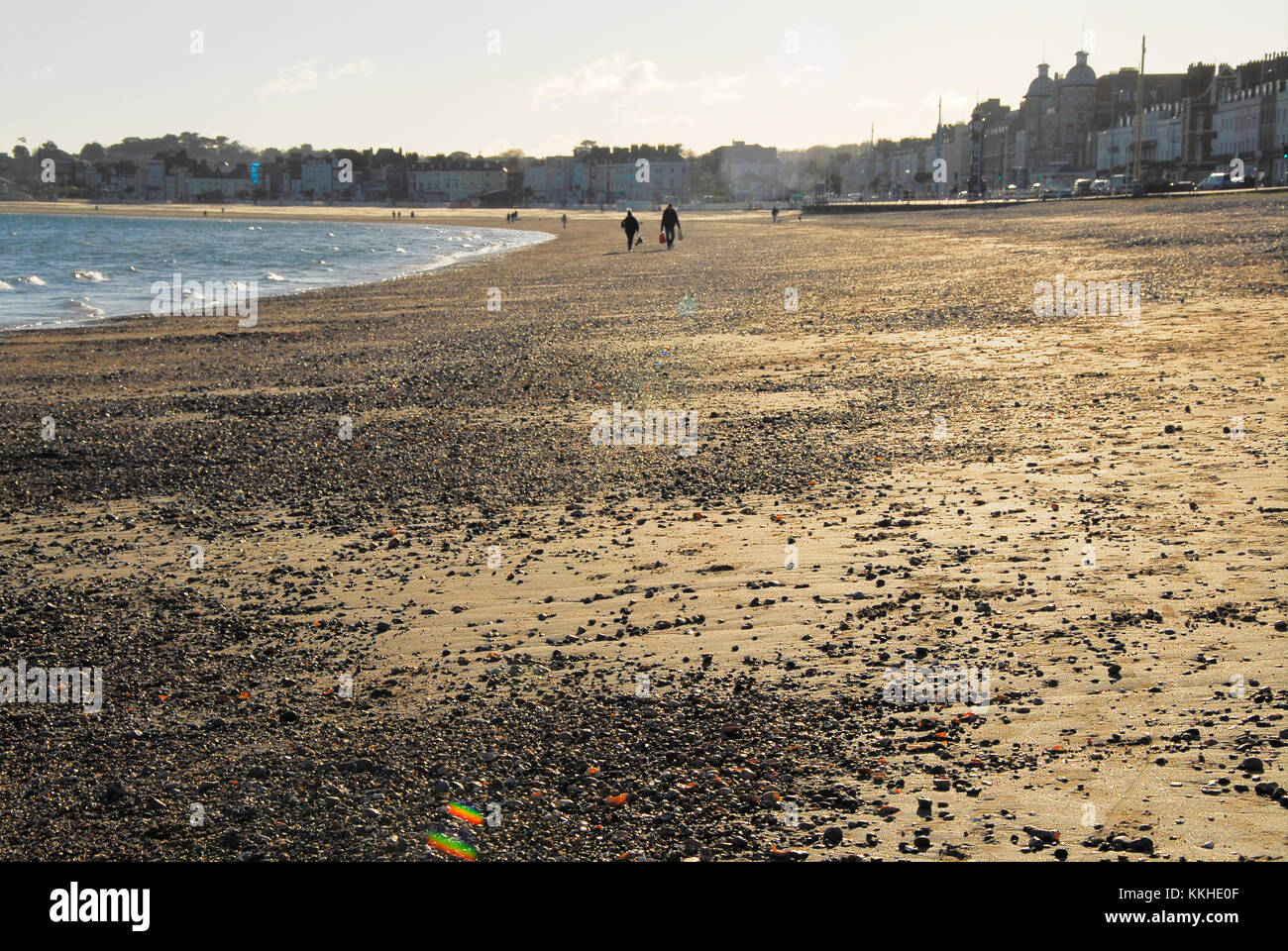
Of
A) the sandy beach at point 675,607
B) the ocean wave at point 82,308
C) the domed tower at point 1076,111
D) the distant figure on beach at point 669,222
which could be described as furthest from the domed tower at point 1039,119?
the sandy beach at point 675,607

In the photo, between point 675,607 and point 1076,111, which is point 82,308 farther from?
point 1076,111

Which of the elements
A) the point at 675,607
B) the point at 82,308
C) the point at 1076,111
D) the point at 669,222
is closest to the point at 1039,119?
the point at 1076,111

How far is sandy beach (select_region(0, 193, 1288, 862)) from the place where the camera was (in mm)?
4066

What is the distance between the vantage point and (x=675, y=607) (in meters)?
6.22

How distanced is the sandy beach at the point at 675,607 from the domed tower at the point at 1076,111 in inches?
5840

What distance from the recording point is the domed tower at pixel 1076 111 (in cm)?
14825

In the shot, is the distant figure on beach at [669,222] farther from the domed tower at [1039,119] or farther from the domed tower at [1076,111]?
the domed tower at [1039,119]

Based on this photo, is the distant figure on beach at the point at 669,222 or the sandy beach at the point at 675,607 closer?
the sandy beach at the point at 675,607

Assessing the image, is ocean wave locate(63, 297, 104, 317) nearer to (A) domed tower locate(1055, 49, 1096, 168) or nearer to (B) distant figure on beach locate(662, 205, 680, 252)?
(B) distant figure on beach locate(662, 205, 680, 252)

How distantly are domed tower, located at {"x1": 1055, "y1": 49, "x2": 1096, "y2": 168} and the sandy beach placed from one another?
148 meters

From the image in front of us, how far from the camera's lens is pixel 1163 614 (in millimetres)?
5645

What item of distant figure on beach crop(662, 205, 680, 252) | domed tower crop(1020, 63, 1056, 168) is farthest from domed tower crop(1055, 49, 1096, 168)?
distant figure on beach crop(662, 205, 680, 252)

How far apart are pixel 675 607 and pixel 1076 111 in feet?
531
